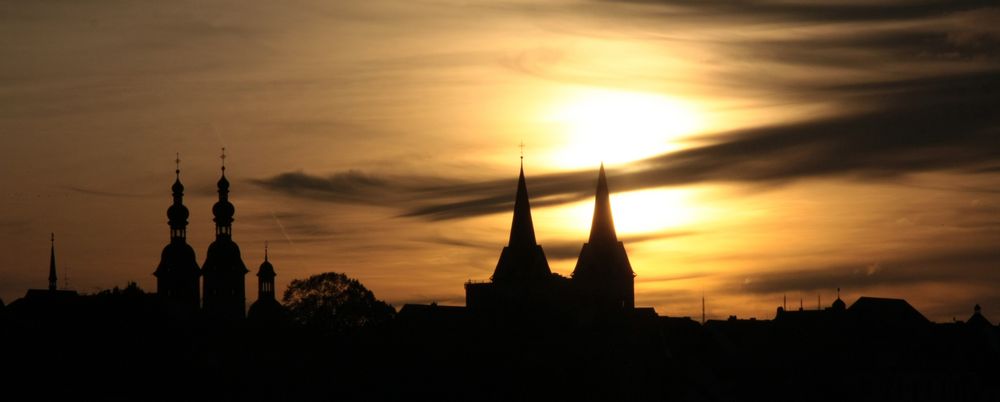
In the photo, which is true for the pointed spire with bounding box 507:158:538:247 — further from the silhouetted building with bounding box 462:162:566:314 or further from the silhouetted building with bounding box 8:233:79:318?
the silhouetted building with bounding box 8:233:79:318

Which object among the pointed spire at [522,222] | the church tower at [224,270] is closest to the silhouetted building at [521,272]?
the pointed spire at [522,222]

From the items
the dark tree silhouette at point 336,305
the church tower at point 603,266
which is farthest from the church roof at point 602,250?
the dark tree silhouette at point 336,305

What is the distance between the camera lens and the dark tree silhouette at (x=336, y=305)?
16338 centimetres

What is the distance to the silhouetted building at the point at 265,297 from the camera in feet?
584

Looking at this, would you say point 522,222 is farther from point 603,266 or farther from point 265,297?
point 265,297

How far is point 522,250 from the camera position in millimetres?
174125

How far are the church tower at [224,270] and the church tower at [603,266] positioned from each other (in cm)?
2966

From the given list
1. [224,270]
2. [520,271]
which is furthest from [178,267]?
[520,271]

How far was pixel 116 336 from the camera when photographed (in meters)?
124

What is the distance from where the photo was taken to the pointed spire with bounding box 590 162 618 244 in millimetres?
171000

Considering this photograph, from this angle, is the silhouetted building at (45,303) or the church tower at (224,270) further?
the church tower at (224,270)

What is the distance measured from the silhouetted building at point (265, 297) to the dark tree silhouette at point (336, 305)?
26.3 feet

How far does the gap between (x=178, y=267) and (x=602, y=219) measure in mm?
36605

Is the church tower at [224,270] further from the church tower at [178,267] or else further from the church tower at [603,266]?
the church tower at [603,266]
